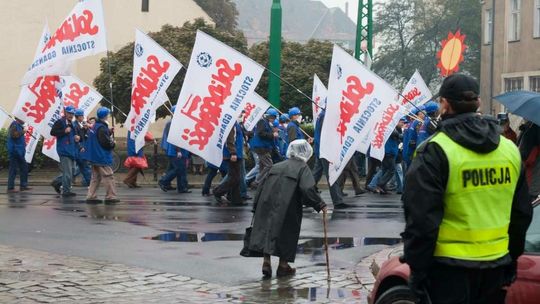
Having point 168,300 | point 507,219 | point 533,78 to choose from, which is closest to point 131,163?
point 168,300

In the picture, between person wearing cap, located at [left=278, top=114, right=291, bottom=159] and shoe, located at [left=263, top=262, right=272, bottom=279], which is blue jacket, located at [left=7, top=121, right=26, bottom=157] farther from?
shoe, located at [left=263, top=262, right=272, bottom=279]

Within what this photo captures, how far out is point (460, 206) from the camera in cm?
519

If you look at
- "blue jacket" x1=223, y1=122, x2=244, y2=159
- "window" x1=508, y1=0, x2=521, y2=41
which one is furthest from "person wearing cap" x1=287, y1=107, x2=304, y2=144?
"window" x1=508, y1=0, x2=521, y2=41

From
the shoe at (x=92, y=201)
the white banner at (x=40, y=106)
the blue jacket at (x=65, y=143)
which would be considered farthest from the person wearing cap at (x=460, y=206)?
the white banner at (x=40, y=106)

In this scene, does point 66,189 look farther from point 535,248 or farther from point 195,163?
point 535,248

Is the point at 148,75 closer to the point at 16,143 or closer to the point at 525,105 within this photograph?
the point at 16,143

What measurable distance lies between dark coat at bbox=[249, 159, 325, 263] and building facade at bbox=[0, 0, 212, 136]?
130 ft

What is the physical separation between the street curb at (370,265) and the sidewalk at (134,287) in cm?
8

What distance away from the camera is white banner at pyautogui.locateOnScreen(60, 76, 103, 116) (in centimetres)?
2080

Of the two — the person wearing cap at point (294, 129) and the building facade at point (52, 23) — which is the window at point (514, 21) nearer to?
the building facade at point (52, 23)

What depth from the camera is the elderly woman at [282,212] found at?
10281 mm

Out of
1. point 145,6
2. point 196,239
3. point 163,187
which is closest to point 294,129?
point 163,187

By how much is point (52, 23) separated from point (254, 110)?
101 feet

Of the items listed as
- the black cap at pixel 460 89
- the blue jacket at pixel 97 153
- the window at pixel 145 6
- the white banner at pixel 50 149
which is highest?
the window at pixel 145 6
